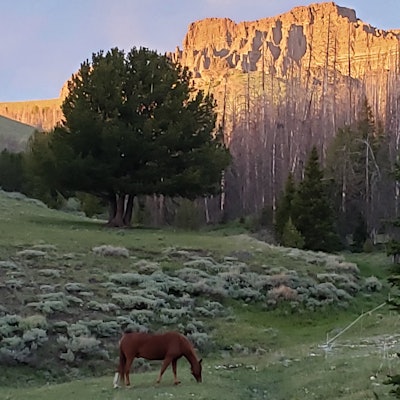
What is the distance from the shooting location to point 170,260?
2738 cm

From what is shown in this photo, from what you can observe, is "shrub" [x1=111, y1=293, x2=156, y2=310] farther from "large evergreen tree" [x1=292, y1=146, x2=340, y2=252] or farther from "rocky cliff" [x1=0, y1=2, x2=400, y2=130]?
"rocky cliff" [x1=0, y1=2, x2=400, y2=130]

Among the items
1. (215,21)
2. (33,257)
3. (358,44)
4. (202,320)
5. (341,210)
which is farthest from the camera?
(215,21)

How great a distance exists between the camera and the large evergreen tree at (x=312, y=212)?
38.0 meters

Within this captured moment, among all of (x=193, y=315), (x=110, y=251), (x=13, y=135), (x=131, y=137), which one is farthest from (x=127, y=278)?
(x=13, y=135)

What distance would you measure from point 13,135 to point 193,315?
129 m

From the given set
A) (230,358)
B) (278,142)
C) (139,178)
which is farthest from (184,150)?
(278,142)

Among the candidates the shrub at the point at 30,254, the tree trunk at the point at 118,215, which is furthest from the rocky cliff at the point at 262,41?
the shrub at the point at 30,254

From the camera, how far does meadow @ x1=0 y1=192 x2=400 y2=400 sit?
44.9ft

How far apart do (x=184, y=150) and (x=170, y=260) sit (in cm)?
1127

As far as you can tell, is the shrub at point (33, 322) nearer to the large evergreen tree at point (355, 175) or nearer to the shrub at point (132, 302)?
the shrub at point (132, 302)

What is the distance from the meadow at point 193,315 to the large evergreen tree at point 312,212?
499 centimetres

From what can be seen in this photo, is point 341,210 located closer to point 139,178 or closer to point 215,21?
point 139,178

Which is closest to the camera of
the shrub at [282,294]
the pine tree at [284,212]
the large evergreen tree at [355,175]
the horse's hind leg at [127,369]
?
the horse's hind leg at [127,369]

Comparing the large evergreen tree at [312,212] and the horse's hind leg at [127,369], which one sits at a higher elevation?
the large evergreen tree at [312,212]
